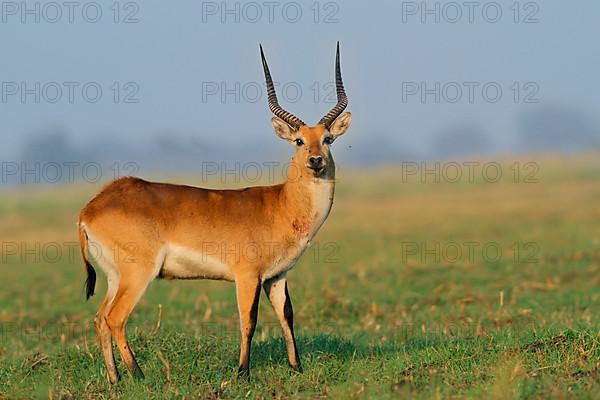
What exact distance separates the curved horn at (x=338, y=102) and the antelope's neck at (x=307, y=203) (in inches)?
31.4

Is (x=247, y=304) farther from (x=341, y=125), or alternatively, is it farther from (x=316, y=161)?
(x=341, y=125)

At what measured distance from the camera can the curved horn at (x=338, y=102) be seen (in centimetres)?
991

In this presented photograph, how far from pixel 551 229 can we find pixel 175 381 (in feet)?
69.2

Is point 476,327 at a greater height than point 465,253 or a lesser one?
greater

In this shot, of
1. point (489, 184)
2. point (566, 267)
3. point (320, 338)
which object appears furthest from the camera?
point (489, 184)

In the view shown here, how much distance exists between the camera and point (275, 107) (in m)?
9.98

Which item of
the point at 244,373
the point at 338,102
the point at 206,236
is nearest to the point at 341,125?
the point at 338,102

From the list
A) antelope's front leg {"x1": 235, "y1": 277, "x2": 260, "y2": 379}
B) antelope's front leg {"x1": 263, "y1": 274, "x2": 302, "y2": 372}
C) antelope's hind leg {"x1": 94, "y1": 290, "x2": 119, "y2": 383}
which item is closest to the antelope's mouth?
antelope's front leg {"x1": 263, "y1": 274, "x2": 302, "y2": 372}

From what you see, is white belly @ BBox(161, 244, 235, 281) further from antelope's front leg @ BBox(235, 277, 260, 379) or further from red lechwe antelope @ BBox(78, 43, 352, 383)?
antelope's front leg @ BBox(235, 277, 260, 379)

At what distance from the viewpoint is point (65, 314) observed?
53.9 feet

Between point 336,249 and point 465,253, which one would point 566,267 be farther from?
point 336,249

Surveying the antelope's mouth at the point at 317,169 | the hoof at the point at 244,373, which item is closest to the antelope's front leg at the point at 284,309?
the hoof at the point at 244,373

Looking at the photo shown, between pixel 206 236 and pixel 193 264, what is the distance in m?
0.32

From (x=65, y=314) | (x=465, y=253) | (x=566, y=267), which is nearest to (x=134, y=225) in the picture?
(x=65, y=314)
